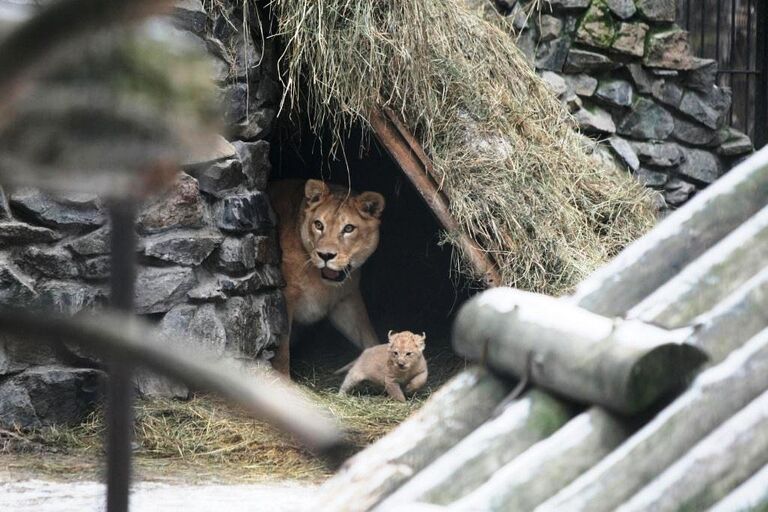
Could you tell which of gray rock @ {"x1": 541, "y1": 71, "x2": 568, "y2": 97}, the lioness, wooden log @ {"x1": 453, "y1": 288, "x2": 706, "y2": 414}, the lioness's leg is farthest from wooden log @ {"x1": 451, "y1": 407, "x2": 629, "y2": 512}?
gray rock @ {"x1": 541, "y1": 71, "x2": 568, "y2": 97}

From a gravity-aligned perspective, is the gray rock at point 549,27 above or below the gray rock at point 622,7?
below

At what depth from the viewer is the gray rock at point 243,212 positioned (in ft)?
22.3

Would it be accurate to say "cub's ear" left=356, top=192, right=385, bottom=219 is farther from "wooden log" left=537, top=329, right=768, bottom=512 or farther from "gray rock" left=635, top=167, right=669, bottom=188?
"wooden log" left=537, top=329, right=768, bottom=512

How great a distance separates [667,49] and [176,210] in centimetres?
506

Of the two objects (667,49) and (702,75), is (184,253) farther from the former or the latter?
(702,75)

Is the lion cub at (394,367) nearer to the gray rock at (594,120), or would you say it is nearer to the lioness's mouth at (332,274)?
the lioness's mouth at (332,274)

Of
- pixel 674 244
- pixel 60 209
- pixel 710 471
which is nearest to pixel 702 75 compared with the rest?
pixel 60 209

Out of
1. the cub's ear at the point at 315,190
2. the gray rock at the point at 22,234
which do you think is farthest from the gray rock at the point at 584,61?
the gray rock at the point at 22,234

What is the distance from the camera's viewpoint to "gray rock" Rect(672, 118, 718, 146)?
1012 centimetres

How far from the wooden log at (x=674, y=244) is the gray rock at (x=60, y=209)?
14.4 ft

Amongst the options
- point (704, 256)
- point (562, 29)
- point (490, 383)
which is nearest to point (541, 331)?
point (490, 383)

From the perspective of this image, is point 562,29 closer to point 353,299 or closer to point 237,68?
point 353,299

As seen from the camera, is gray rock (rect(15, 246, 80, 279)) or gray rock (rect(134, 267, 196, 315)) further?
gray rock (rect(134, 267, 196, 315))

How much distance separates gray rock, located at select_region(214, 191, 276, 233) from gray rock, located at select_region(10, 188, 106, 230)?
798 mm
